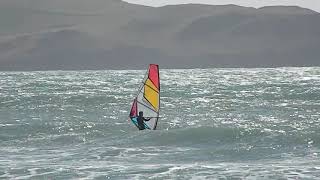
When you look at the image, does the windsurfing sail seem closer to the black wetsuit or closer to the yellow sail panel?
the yellow sail panel

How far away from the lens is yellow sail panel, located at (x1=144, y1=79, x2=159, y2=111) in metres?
25.6

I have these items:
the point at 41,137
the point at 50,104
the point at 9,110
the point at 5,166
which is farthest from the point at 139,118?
the point at 50,104

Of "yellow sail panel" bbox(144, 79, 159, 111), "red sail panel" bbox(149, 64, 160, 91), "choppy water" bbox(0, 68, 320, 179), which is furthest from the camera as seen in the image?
"yellow sail panel" bbox(144, 79, 159, 111)

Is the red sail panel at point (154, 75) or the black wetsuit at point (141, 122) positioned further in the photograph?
the black wetsuit at point (141, 122)

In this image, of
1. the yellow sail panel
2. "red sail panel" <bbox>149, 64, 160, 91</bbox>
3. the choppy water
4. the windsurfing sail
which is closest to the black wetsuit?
the windsurfing sail

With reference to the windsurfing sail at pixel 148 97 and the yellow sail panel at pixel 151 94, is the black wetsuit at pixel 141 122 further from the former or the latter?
the yellow sail panel at pixel 151 94

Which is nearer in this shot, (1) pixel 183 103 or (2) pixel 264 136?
(2) pixel 264 136

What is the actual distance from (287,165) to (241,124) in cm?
1014

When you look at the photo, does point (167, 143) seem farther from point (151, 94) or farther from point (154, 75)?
point (154, 75)

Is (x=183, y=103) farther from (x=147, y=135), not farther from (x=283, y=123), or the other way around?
(x=147, y=135)

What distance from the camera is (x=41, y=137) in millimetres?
25094

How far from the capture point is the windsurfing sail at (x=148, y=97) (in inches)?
1002

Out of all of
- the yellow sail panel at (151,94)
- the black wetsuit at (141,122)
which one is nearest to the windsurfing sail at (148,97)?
the yellow sail panel at (151,94)

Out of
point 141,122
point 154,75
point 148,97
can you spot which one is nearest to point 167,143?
point 141,122
